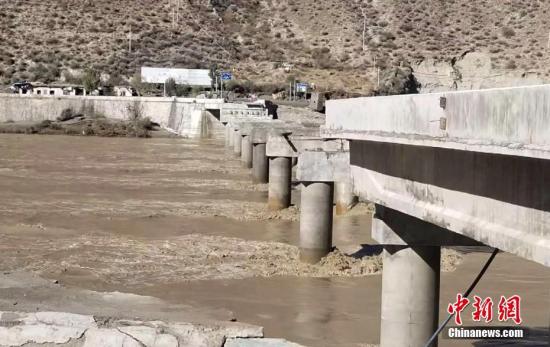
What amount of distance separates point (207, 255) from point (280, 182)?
6.64 metres

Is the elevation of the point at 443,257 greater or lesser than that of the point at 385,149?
lesser

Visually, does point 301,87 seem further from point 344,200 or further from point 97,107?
point 344,200

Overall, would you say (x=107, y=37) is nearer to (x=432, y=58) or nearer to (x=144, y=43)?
(x=144, y=43)

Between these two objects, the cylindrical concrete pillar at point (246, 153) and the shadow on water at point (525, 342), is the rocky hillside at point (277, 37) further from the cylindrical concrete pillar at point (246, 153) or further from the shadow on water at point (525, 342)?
the shadow on water at point (525, 342)

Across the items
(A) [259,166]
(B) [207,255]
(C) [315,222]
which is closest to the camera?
(C) [315,222]

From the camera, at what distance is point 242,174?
3484 centimetres

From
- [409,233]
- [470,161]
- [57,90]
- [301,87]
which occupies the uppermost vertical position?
[301,87]

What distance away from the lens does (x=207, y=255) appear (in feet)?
54.4

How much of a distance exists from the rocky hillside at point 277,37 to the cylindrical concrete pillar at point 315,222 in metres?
68.2

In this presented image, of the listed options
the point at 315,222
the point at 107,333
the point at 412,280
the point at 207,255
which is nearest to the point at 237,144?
the point at 207,255

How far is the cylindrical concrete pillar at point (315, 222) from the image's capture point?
1567 cm

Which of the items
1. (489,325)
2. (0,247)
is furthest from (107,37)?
(489,325)

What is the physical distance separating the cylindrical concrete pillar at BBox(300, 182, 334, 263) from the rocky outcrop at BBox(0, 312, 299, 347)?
702cm

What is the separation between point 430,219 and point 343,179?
7779 millimetres
